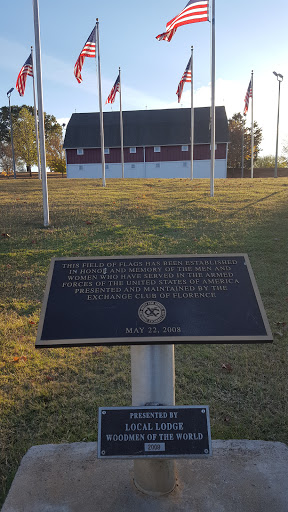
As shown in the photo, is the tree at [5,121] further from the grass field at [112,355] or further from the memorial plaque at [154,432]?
the memorial plaque at [154,432]

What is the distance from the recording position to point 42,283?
716cm

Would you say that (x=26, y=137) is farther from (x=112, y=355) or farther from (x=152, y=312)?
(x=152, y=312)

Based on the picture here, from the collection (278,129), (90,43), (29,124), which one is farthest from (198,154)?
(90,43)

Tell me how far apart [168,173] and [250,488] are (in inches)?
1533

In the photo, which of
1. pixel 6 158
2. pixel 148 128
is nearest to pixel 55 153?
pixel 6 158

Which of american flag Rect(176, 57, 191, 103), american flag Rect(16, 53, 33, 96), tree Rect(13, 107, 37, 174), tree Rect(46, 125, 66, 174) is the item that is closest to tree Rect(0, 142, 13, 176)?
tree Rect(46, 125, 66, 174)

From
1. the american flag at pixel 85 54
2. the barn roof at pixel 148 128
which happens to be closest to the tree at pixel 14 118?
the barn roof at pixel 148 128

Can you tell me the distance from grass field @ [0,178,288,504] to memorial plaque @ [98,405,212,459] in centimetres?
94

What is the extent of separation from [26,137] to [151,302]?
4473 centimetres

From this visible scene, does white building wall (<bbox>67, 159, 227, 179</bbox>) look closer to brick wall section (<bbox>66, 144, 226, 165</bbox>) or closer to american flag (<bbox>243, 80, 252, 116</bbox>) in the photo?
brick wall section (<bbox>66, 144, 226, 165</bbox>)

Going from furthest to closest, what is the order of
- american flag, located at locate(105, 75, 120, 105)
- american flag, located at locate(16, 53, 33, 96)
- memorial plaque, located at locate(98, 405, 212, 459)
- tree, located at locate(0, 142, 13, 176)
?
tree, located at locate(0, 142, 13, 176), american flag, located at locate(105, 75, 120, 105), american flag, located at locate(16, 53, 33, 96), memorial plaque, located at locate(98, 405, 212, 459)

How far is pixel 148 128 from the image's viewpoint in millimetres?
41875

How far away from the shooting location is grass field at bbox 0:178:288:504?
12.3 feet

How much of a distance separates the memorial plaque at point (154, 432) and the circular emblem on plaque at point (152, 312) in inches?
22.1
